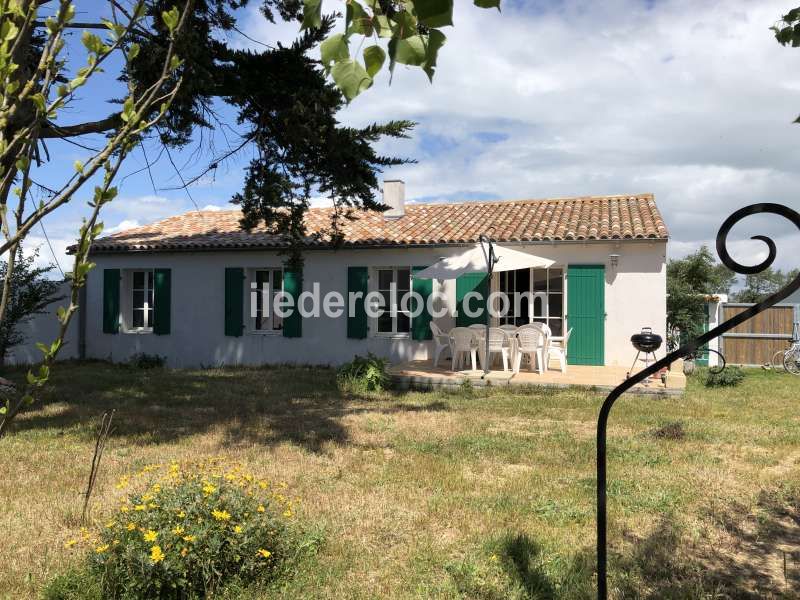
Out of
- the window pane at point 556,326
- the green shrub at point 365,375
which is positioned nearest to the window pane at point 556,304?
the window pane at point 556,326

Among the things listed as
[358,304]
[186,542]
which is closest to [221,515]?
[186,542]

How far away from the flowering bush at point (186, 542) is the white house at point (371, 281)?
9.66 metres

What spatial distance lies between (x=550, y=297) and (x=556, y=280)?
376mm

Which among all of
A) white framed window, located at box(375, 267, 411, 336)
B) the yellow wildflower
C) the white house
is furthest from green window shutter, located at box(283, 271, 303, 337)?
the yellow wildflower

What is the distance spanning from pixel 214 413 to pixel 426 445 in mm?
3448

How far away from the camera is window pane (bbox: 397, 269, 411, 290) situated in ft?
45.6

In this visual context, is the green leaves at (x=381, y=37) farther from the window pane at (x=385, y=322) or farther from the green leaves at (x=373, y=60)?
the window pane at (x=385, y=322)

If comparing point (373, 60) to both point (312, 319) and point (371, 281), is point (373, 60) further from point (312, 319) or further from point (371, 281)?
point (312, 319)

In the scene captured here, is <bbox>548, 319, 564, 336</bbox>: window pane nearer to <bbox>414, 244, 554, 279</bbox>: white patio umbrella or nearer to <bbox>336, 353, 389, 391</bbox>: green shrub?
<bbox>414, 244, 554, 279</bbox>: white patio umbrella

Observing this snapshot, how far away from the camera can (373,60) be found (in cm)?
148

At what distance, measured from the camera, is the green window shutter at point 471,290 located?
43.0ft

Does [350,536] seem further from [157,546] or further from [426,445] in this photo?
[426,445]

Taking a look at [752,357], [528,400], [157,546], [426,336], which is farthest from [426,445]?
[752,357]

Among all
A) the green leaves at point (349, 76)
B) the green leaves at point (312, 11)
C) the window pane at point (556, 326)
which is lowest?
the window pane at point (556, 326)
